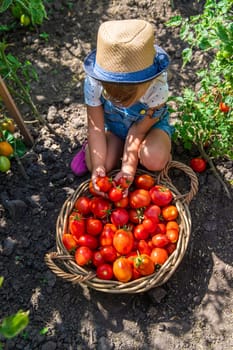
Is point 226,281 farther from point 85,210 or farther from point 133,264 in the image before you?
point 85,210

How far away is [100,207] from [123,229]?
19cm

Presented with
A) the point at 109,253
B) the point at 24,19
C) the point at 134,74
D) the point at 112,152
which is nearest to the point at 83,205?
the point at 109,253

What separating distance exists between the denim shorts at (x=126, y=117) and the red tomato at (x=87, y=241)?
0.71 metres

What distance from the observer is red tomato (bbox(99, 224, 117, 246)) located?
7.13 ft

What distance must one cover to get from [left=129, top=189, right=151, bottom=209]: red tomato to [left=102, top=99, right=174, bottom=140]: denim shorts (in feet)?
1.41

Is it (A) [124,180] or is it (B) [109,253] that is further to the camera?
(A) [124,180]

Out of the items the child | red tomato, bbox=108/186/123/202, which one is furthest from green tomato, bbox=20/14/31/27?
red tomato, bbox=108/186/123/202

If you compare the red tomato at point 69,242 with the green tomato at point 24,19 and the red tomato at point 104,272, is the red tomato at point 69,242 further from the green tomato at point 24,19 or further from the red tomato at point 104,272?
the green tomato at point 24,19

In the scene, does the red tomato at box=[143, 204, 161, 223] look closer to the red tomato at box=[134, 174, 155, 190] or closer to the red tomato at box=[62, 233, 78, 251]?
the red tomato at box=[134, 174, 155, 190]

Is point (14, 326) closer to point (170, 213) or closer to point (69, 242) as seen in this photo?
point (69, 242)

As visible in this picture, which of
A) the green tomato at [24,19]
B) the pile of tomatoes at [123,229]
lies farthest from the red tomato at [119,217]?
the green tomato at [24,19]

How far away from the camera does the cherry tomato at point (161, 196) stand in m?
2.23

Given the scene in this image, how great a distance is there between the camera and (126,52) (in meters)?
1.82

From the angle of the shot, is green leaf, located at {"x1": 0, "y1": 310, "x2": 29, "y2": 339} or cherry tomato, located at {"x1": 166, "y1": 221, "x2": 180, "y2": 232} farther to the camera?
cherry tomato, located at {"x1": 166, "y1": 221, "x2": 180, "y2": 232}
